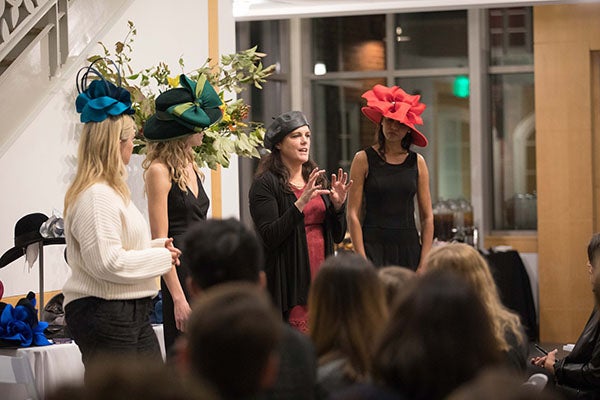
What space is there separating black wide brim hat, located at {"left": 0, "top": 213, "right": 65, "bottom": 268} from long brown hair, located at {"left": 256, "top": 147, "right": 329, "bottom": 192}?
2.92 ft

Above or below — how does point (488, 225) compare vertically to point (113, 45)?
below

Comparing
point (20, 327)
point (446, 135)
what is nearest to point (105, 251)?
point (20, 327)

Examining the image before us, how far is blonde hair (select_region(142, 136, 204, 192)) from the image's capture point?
3.81 m

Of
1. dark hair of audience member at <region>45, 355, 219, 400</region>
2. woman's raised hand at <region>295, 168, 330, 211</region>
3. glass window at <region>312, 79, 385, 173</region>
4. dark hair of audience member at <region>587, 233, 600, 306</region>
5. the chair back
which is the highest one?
glass window at <region>312, 79, 385, 173</region>

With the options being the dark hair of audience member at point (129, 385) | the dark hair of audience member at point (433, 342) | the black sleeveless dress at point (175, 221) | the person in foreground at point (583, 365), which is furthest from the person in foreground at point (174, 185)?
the dark hair of audience member at point (129, 385)

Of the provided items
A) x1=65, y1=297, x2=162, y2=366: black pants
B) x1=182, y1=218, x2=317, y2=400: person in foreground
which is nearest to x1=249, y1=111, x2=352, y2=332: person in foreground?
x1=65, y1=297, x2=162, y2=366: black pants

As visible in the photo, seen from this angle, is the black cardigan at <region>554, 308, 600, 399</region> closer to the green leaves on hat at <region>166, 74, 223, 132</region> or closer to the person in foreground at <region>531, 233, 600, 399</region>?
the person in foreground at <region>531, 233, 600, 399</region>

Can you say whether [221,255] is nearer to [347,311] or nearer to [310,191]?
[347,311]

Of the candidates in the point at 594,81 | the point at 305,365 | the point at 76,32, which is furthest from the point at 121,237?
the point at 594,81

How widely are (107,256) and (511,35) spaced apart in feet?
22.9

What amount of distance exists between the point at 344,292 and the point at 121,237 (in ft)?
3.54

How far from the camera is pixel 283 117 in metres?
4.40

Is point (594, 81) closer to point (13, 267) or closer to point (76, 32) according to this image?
point (76, 32)

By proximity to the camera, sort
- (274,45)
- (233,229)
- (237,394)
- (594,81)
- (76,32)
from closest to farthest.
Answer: (237,394)
(233,229)
(76,32)
(594,81)
(274,45)
